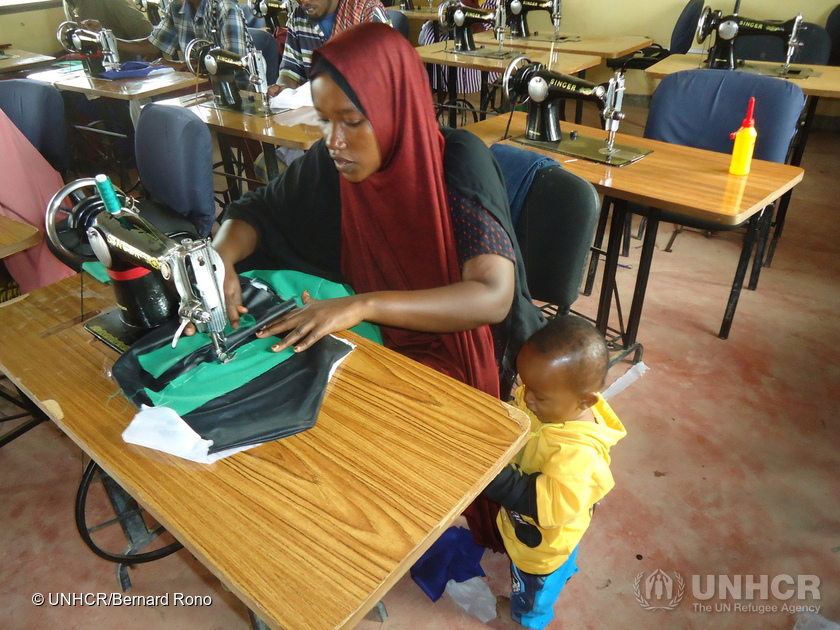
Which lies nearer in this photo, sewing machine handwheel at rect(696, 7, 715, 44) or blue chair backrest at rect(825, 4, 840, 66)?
sewing machine handwheel at rect(696, 7, 715, 44)

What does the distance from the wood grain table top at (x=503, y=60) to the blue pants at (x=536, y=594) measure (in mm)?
2688

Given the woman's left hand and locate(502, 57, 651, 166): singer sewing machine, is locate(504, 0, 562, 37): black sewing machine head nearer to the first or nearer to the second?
locate(502, 57, 651, 166): singer sewing machine

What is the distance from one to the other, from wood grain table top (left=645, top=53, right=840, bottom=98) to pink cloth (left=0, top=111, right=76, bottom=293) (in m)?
2.82

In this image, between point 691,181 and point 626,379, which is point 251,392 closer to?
point 691,181

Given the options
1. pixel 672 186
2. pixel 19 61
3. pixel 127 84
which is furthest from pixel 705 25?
pixel 19 61

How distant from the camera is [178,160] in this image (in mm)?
2143

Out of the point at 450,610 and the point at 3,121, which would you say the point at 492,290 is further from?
the point at 3,121

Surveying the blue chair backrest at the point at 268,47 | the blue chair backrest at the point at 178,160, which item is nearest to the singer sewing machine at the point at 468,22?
the blue chair backrest at the point at 268,47

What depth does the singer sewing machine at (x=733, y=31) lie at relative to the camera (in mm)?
2773

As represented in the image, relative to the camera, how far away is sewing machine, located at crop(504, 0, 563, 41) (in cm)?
338

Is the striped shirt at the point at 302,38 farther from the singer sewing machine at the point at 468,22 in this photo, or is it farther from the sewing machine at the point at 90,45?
the sewing machine at the point at 90,45

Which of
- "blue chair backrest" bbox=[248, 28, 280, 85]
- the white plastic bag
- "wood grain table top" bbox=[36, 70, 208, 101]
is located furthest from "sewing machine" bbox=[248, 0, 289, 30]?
the white plastic bag

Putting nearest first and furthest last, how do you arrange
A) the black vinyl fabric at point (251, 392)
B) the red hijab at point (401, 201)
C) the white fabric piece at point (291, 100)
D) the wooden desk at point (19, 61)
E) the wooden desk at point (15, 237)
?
1. the black vinyl fabric at point (251, 392)
2. the red hijab at point (401, 201)
3. the wooden desk at point (15, 237)
4. the white fabric piece at point (291, 100)
5. the wooden desk at point (19, 61)

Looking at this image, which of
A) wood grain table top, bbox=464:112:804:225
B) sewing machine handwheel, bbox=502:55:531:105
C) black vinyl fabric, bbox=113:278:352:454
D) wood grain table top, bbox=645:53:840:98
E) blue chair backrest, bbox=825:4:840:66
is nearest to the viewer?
black vinyl fabric, bbox=113:278:352:454
